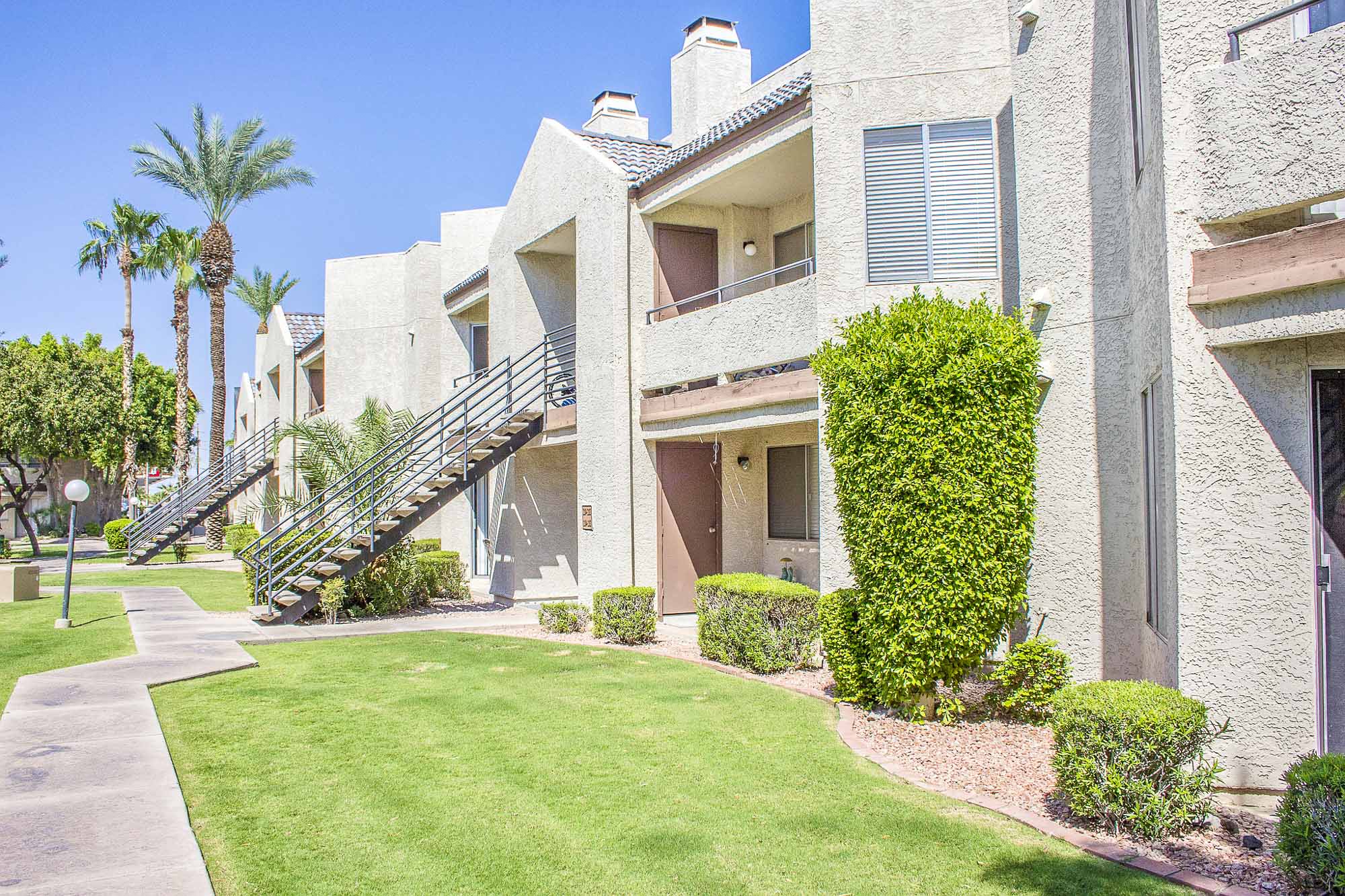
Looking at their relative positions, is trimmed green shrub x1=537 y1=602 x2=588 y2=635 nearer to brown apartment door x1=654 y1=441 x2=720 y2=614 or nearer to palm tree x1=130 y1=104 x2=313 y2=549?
brown apartment door x1=654 y1=441 x2=720 y2=614

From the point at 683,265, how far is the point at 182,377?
95.4 feet

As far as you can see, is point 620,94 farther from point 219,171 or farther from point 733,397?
point 219,171

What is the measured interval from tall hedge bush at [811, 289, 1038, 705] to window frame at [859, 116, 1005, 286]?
9.40ft

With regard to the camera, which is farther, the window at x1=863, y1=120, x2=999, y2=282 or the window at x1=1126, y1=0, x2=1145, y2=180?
the window at x1=863, y1=120, x2=999, y2=282

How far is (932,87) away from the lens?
36.5ft

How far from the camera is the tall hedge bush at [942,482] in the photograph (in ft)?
25.9

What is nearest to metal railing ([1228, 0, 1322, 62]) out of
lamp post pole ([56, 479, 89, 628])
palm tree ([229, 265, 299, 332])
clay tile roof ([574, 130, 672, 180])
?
clay tile roof ([574, 130, 672, 180])

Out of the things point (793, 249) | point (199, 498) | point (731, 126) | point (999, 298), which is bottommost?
point (199, 498)

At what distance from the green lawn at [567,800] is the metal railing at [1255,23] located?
198 inches

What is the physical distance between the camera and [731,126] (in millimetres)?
13586

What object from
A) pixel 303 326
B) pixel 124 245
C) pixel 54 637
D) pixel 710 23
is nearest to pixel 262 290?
pixel 124 245

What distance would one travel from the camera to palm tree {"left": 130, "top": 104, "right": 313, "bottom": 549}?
33812mm

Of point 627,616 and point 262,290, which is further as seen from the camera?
point 262,290

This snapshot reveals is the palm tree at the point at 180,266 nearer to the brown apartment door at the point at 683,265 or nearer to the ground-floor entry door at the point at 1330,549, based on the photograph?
the brown apartment door at the point at 683,265
